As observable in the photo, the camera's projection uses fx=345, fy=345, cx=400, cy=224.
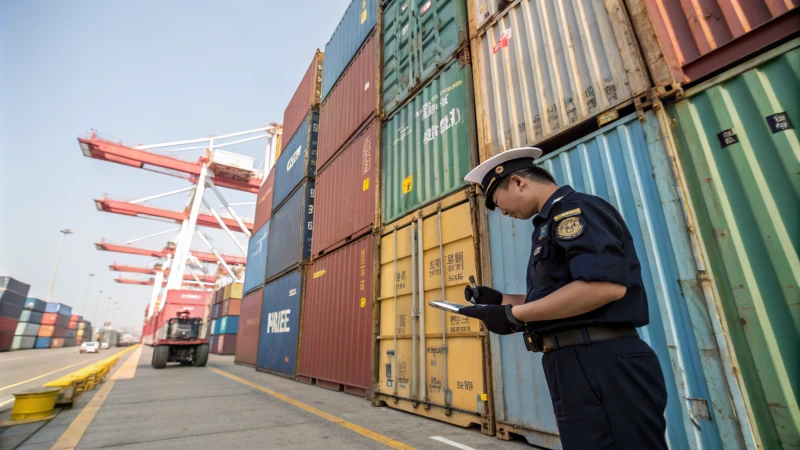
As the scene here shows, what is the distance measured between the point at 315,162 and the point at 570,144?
893cm

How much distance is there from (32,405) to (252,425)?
11.7 feet

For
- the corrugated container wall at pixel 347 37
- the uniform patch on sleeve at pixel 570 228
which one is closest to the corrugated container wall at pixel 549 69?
the uniform patch on sleeve at pixel 570 228

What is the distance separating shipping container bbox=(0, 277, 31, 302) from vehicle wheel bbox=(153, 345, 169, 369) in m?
27.9

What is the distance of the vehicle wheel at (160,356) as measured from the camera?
13.9 metres

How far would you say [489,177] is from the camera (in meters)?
1.96

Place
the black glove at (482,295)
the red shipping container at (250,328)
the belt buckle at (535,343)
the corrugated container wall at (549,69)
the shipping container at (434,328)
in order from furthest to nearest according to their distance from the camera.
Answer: the red shipping container at (250,328) < the shipping container at (434,328) < the corrugated container wall at (549,69) < the black glove at (482,295) < the belt buckle at (535,343)

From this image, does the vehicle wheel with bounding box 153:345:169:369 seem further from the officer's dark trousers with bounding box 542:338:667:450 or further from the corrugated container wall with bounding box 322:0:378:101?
the officer's dark trousers with bounding box 542:338:667:450

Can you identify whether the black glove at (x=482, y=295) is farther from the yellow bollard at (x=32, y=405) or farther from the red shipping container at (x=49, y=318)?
the red shipping container at (x=49, y=318)

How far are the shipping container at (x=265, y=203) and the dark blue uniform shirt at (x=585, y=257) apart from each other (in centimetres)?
1406

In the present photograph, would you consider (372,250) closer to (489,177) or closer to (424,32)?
(424,32)

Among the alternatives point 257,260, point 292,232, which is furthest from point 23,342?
point 292,232

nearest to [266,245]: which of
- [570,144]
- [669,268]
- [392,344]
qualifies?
[392,344]

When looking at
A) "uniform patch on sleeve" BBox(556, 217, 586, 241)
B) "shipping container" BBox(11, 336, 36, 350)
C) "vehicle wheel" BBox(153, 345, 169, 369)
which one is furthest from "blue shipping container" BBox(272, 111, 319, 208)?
"shipping container" BBox(11, 336, 36, 350)

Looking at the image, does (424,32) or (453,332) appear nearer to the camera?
(453,332)
